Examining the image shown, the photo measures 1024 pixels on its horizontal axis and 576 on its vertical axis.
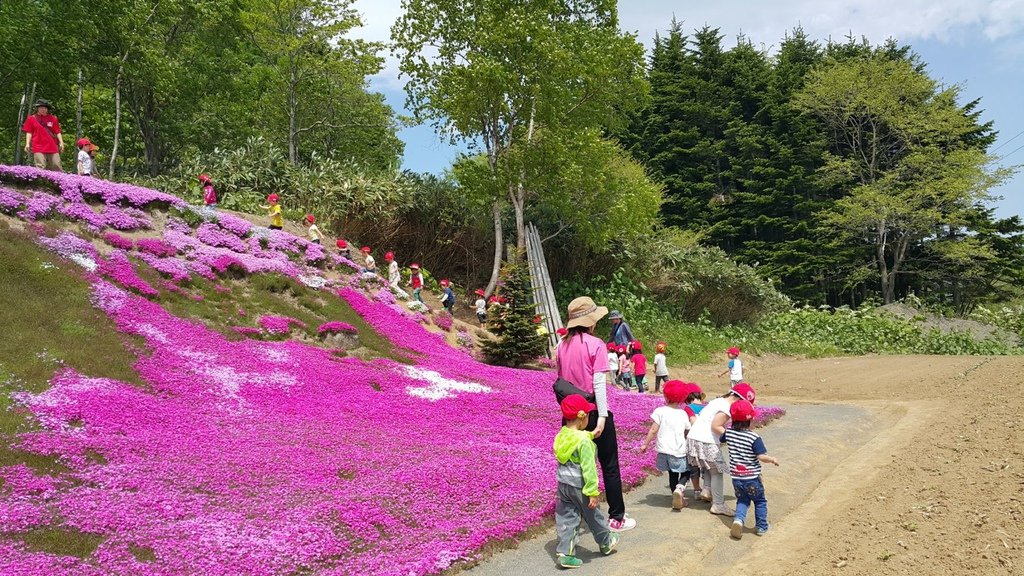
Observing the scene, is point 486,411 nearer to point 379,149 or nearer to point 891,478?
point 891,478

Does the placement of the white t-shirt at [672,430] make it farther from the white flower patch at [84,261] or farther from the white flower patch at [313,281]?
the white flower patch at [313,281]

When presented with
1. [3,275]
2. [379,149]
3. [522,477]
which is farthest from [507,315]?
[379,149]

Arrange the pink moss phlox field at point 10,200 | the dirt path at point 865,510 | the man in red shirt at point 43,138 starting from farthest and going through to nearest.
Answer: the man in red shirt at point 43,138 → the pink moss phlox field at point 10,200 → the dirt path at point 865,510

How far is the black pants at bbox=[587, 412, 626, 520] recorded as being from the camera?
6293 mm

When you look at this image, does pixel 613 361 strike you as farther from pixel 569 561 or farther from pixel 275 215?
pixel 275 215

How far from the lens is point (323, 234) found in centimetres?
2114

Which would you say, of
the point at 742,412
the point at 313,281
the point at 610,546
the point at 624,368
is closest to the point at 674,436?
the point at 742,412

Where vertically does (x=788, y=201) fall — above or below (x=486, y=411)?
above

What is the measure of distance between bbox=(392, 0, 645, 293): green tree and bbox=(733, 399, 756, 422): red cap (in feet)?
54.5

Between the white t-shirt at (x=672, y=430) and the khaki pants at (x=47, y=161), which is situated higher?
the khaki pants at (x=47, y=161)

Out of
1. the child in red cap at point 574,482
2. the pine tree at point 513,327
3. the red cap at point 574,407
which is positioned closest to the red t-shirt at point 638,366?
the pine tree at point 513,327

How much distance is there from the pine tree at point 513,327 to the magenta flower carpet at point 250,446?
2598 millimetres

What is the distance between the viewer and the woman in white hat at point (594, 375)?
20.6ft

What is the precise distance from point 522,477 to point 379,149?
34.8m
